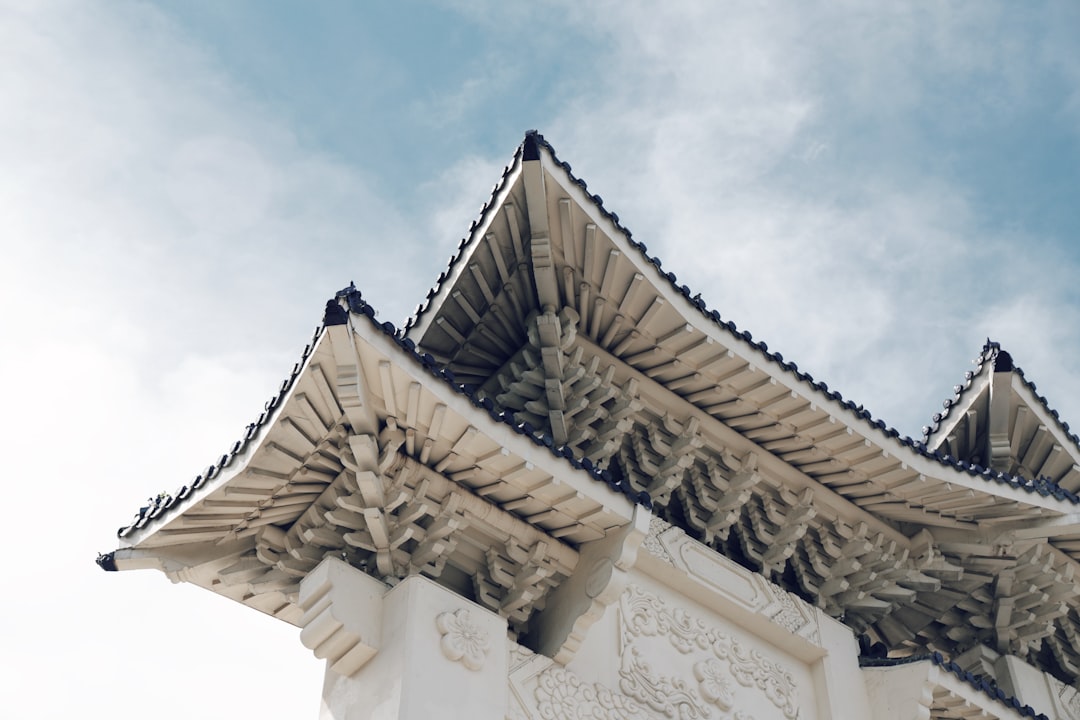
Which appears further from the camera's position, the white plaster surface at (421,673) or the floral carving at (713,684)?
the floral carving at (713,684)

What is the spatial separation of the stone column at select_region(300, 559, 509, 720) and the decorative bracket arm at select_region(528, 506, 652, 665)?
48cm

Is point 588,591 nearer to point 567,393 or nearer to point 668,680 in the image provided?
point 668,680

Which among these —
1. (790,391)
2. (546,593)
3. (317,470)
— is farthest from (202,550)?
(790,391)

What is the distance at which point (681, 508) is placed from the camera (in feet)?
35.7

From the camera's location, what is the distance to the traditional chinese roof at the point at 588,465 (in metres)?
8.63

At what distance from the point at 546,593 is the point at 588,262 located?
2287 mm

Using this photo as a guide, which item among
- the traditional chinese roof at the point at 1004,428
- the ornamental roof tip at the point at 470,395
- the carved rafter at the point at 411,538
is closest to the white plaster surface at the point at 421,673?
the carved rafter at the point at 411,538

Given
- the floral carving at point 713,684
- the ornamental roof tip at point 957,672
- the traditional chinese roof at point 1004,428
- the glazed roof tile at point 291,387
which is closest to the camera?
the glazed roof tile at point 291,387

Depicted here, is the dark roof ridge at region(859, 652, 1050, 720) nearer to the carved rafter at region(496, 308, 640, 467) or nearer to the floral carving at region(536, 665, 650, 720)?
the floral carving at region(536, 665, 650, 720)

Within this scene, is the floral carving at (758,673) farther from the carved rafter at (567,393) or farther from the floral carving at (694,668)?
the carved rafter at (567,393)

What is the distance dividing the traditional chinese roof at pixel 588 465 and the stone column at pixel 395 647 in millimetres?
281

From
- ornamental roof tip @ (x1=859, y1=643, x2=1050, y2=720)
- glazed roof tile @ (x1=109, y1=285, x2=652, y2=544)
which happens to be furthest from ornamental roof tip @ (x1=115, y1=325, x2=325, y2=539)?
ornamental roof tip @ (x1=859, y1=643, x2=1050, y2=720)

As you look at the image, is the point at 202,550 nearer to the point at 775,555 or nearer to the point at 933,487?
the point at 775,555

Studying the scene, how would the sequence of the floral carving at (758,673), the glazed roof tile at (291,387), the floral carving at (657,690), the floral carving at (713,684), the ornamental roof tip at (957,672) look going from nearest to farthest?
the glazed roof tile at (291,387), the floral carving at (657,690), the floral carving at (713,684), the floral carving at (758,673), the ornamental roof tip at (957,672)
